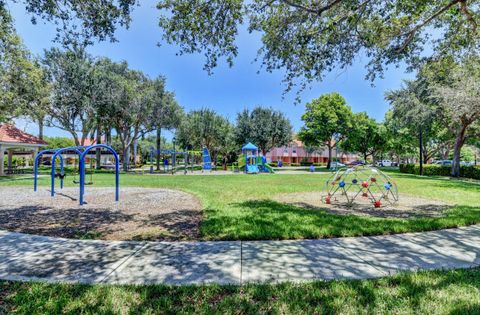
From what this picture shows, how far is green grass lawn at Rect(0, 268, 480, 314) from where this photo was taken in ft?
8.52

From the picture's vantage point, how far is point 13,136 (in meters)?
23.4

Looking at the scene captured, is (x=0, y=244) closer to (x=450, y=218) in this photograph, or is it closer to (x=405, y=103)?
(x=450, y=218)

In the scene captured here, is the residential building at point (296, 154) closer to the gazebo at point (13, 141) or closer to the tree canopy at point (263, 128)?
the tree canopy at point (263, 128)

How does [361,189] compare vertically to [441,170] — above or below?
below

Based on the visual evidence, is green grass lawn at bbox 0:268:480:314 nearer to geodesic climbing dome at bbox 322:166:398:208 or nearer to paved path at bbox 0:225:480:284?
paved path at bbox 0:225:480:284

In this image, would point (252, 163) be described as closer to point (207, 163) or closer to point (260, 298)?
point (207, 163)

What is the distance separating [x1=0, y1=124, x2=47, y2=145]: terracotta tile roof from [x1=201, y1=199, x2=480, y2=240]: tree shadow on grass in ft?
80.4

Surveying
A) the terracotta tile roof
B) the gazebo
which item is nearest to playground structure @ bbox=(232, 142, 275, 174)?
the gazebo

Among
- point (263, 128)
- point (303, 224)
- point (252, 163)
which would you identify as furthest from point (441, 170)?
point (303, 224)

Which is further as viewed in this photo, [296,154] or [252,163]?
[296,154]

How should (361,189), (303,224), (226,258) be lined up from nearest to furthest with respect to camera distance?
(226,258) → (303,224) → (361,189)

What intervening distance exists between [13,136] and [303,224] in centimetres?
2832

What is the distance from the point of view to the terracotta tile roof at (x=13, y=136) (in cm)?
2252

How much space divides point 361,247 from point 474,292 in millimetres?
1657
